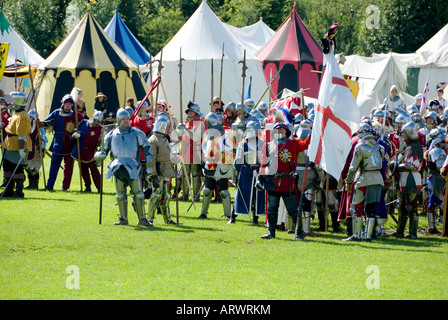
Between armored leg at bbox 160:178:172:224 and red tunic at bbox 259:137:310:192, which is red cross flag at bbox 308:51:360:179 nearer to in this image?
red tunic at bbox 259:137:310:192

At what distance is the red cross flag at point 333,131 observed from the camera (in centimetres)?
1193

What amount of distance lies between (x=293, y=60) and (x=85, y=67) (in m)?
6.57

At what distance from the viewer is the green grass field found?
852 cm

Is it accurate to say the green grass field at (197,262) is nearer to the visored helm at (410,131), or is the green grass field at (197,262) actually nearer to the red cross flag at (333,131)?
the red cross flag at (333,131)

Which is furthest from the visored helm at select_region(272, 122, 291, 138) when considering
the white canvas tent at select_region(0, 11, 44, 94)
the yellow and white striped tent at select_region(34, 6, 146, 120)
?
the white canvas tent at select_region(0, 11, 44, 94)

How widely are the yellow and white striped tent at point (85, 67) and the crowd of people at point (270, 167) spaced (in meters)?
8.40

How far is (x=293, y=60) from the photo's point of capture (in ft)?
89.3

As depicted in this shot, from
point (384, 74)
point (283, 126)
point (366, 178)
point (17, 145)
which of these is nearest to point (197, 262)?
point (283, 126)

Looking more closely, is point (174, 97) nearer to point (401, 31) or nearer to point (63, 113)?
point (63, 113)

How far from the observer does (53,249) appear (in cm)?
1085

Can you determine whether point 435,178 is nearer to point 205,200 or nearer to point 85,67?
point 205,200

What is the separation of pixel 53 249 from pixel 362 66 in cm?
2180

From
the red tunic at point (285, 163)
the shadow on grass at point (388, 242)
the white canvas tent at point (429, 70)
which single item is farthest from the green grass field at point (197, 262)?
the white canvas tent at point (429, 70)

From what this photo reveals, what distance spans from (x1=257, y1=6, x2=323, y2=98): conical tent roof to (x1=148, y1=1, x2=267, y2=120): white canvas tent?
0.52m
